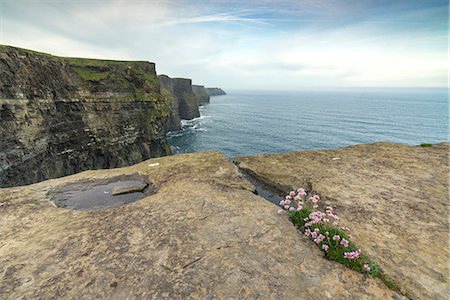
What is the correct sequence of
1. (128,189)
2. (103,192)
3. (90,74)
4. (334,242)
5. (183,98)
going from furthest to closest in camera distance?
(183,98) < (90,74) < (103,192) < (128,189) < (334,242)

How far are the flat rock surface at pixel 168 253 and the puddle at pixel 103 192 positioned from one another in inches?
32.3

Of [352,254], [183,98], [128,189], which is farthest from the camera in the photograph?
[183,98]

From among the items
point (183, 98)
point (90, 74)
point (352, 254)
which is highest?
point (90, 74)

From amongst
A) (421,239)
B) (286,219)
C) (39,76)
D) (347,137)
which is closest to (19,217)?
(286,219)

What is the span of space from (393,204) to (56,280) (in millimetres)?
10213

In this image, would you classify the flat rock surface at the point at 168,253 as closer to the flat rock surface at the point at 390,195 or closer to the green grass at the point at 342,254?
the green grass at the point at 342,254

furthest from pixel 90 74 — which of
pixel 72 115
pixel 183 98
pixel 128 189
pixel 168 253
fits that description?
pixel 183 98

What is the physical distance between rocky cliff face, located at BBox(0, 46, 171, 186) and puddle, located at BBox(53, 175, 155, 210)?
21.0 metres

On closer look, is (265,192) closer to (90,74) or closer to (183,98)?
(90,74)

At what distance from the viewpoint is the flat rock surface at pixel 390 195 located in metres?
5.56

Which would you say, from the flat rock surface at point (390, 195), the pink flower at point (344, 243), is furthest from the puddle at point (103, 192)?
the pink flower at point (344, 243)

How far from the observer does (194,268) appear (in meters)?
5.62

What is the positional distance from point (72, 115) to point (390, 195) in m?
41.7

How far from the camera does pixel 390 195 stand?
8.98 metres
